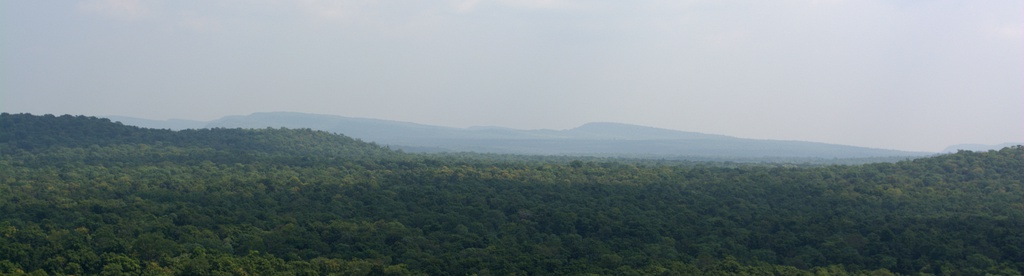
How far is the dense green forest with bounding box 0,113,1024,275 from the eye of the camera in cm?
3494

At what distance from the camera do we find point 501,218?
45.8 m

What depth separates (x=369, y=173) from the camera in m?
64.1

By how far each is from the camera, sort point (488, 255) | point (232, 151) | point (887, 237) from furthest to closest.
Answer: point (232, 151) → point (887, 237) → point (488, 255)

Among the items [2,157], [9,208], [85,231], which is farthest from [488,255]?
[2,157]

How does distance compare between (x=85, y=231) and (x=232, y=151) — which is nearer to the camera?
(x=85, y=231)

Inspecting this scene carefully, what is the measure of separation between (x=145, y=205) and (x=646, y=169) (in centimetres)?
3703

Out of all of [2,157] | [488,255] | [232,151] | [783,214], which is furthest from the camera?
[232,151]

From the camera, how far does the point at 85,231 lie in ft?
123

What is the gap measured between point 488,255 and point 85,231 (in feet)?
53.3

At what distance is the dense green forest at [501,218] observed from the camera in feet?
115

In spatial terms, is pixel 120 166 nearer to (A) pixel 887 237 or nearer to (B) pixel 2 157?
(B) pixel 2 157

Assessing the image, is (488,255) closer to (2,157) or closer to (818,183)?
(818,183)

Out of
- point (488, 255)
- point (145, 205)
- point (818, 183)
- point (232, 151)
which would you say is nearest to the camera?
point (488, 255)

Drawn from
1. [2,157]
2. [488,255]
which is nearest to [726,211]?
[488,255]
